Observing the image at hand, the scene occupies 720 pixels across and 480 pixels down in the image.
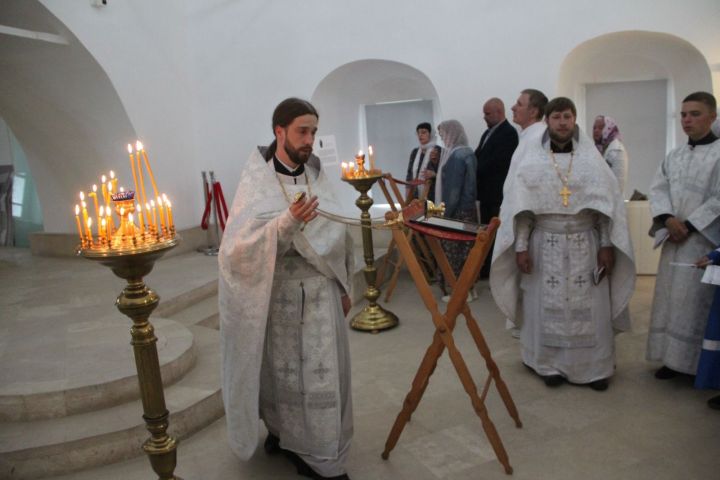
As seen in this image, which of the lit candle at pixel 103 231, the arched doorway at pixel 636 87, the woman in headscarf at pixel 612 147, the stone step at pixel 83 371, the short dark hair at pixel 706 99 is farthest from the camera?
the arched doorway at pixel 636 87

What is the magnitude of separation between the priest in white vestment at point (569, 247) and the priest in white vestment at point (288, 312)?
4.97ft

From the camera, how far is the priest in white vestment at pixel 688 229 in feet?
12.3

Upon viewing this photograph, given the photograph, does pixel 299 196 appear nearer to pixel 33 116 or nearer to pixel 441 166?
pixel 441 166

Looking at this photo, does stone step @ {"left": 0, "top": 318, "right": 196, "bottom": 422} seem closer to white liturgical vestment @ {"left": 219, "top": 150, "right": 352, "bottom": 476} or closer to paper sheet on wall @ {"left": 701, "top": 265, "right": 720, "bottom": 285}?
white liturgical vestment @ {"left": 219, "top": 150, "right": 352, "bottom": 476}

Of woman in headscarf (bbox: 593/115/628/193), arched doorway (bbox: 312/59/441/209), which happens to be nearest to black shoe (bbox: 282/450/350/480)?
woman in headscarf (bbox: 593/115/628/193)

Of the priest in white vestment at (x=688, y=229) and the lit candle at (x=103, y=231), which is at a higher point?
the lit candle at (x=103, y=231)

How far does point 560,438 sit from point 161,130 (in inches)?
240

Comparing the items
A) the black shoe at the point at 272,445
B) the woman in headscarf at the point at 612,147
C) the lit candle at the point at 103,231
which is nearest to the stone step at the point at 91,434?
the black shoe at the point at 272,445

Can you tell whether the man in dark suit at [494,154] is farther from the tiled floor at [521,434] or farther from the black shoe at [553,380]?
the black shoe at [553,380]

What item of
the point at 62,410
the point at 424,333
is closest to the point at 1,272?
the point at 62,410

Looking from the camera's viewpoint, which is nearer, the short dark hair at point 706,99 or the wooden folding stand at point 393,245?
the short dark hair at point 706,99

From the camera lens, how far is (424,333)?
17.5ft

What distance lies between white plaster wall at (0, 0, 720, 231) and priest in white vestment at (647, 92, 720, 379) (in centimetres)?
Result: 280

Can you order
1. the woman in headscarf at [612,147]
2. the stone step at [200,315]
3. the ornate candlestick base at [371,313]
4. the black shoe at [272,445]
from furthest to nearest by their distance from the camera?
the woman in headscarf at [612,147] → the ornate candlestick base at [371,313] → the stone step at [200,315] → the black shoe at [272,445]
